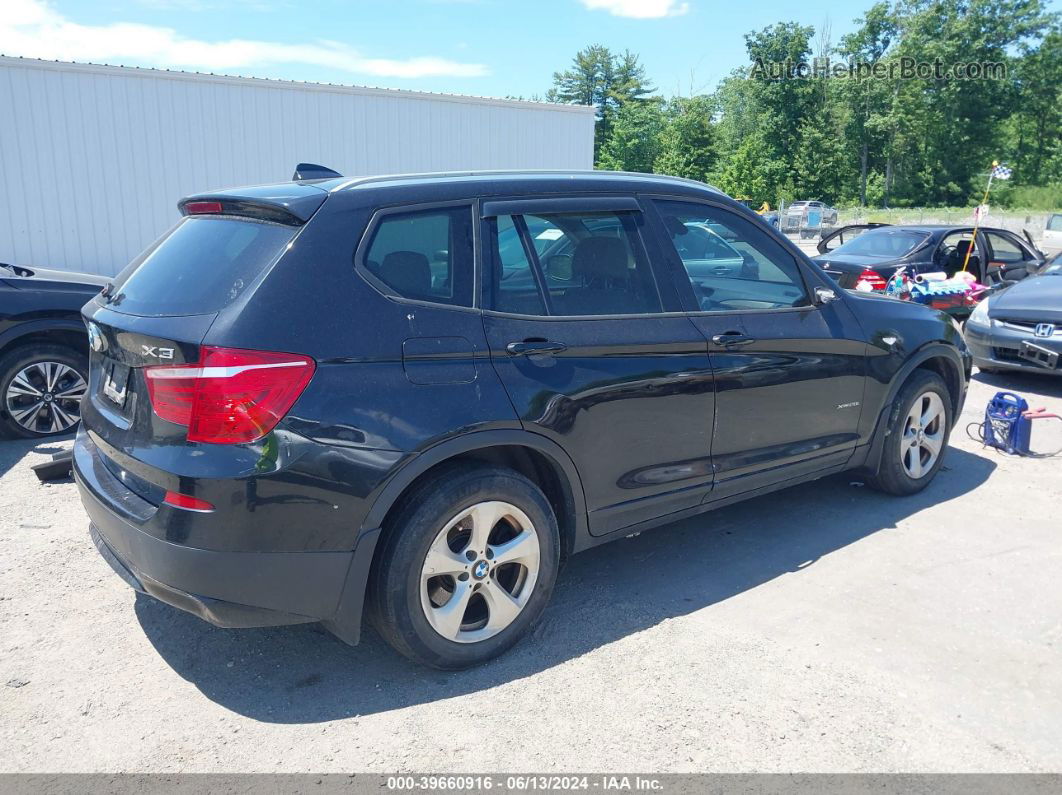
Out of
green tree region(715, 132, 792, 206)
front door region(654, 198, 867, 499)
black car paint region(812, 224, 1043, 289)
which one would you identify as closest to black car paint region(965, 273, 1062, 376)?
black car paint region(812, 224, 1043, 289)

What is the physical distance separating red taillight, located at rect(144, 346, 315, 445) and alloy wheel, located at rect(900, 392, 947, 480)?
147 inches

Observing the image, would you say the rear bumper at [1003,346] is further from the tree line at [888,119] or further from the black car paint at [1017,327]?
the tree line at [888,119]

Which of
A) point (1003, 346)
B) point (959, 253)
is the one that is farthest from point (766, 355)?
point (959, 253)

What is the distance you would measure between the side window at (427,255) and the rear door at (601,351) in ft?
0.32

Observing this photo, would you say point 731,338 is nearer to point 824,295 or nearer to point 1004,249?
point 824,295

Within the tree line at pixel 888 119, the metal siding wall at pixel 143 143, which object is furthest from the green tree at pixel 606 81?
the metal siding wall at pixel 143 143

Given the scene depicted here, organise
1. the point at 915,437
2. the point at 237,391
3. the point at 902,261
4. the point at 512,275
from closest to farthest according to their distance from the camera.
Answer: the point at 237,391 < the point at 512,275 < the point at 915,437 < the point at 902,261

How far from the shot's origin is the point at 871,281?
1070cm

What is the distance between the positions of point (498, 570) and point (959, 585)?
2.27 meters

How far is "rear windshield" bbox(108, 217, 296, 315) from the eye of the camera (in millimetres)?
2918

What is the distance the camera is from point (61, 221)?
1228 cm

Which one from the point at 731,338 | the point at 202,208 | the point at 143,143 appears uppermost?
the point at 143,143

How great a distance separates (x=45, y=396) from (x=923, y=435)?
6052 millimetres

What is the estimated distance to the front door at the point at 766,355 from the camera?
393 cm
